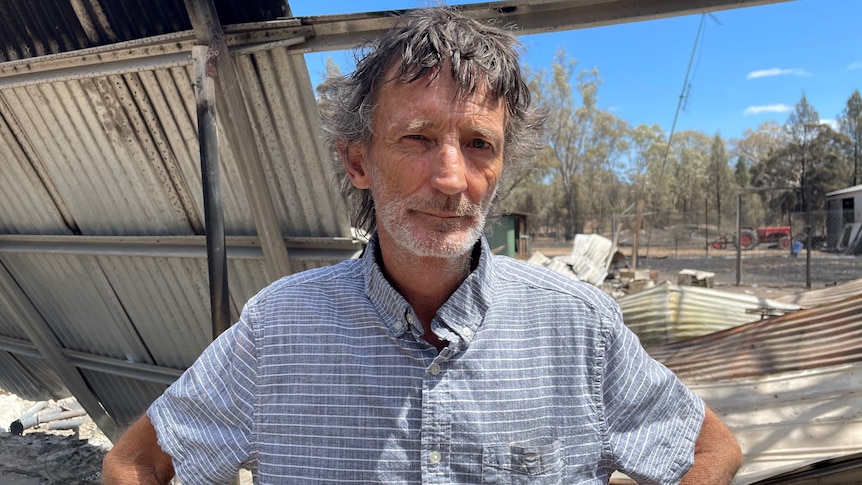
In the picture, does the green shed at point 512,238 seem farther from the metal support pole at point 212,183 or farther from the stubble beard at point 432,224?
the stubble beard at point 432,224

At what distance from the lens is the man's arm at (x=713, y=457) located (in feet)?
4.71

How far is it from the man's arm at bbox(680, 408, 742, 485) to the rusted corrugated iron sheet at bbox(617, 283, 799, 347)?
135 inches

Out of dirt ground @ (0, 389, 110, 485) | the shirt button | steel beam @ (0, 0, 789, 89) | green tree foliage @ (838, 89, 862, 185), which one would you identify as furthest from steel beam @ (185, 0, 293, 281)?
green tree foliage @ (838, 89, 862, 185)

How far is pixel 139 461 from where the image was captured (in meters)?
1.42

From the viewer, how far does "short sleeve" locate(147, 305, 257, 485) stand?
1361 millimetres

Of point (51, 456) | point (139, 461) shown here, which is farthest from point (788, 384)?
point (51, 456)

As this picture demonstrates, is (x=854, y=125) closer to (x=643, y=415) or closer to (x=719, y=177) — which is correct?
(x=719, y=177)

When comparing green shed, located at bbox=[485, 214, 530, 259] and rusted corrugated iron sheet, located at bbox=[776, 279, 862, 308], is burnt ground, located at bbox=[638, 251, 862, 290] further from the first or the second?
rusted corrugated iron sheet, located at bbox=[776, 279, 862, 308]

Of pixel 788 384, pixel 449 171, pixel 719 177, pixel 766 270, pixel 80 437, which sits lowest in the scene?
pixel 80 437

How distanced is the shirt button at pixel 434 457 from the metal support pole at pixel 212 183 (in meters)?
2.71

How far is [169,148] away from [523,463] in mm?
3868

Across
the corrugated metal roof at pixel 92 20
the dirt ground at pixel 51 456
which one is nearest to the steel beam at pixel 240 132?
the corrugated metal roof at pixel 92 20

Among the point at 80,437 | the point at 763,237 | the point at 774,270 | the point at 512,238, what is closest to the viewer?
the point at 80,437

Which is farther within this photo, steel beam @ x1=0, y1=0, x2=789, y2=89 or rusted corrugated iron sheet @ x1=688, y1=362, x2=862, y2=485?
steel beam @ x1=0, y1=0, x2=789, y2=89
